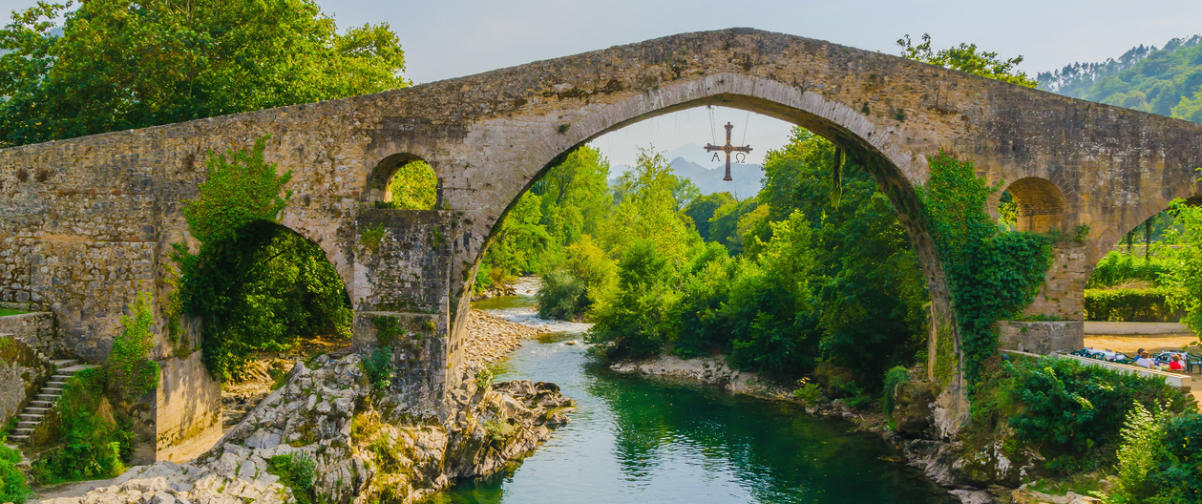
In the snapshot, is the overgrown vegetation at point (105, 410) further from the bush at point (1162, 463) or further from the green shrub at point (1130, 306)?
the green shrub at point (1130, 306)

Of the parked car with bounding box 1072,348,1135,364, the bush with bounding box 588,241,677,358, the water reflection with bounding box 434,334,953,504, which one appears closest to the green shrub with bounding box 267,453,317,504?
the water reflection with bounding box 434,334,953,504

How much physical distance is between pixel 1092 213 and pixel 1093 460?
180 inches

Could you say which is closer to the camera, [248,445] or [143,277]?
[248,445]

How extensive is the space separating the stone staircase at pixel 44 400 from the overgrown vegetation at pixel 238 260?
73.8 inches

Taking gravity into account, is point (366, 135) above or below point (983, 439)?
above

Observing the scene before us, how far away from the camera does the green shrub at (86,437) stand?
11.9 meters

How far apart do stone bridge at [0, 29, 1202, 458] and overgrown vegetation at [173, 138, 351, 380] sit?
32cm

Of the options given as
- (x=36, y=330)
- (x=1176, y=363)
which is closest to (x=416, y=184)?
(x=36, y=330)

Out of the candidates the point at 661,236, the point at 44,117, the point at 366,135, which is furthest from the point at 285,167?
the point at 661,236

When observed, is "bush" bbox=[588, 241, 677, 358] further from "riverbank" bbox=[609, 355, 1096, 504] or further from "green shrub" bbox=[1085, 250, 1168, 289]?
"green shrub" bbox=[1085, 250, 1168, 289]

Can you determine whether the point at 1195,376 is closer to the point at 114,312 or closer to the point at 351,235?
the point at 351,235

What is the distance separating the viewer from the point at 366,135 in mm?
13648

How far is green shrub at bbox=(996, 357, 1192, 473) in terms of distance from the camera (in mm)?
11617

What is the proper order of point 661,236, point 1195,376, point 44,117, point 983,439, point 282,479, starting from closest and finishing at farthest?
1. point 282,479
2. point 1195,376
3. point 983,439
4. point 44,117
5. point 661,236
